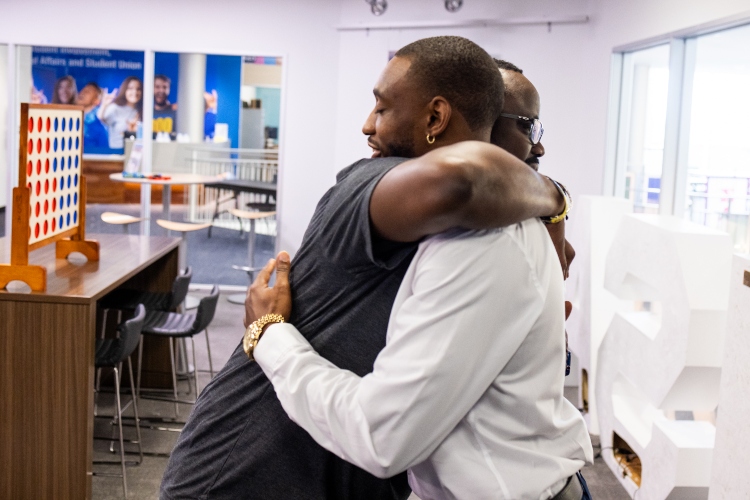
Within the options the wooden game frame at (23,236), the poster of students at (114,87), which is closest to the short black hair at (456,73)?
the wooden game frame at (23,236)

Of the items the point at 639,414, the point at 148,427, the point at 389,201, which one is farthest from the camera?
the point at 148,427

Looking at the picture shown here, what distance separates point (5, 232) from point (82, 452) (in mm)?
6405

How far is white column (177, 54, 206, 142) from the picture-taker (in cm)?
878

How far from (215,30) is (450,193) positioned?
26.7 ft

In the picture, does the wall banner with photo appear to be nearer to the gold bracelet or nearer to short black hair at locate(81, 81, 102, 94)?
short black hair at locate(81, 81, 102, 94)

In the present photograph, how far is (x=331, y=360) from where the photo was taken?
1206 millimetres

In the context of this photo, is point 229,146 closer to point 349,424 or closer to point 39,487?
point 39,487

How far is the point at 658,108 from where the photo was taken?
19.6 feet

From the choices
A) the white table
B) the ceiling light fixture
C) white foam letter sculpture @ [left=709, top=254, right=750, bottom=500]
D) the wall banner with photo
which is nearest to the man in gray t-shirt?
white foam letter sculpture @ [left=709, top=254, right=750, bottom=500]

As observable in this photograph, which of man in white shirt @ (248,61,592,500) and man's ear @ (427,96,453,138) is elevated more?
man's ear @ (427,96,453,138)

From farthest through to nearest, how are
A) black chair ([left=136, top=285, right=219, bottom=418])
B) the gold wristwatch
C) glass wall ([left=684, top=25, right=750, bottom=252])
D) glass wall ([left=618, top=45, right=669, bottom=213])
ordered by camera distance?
glass wall ([left=618, top=45, right=669, bottom=213]), glass wall ([left=684, top=25, right=750, bottom=252]), black chair ([left=136, top=285, right=219, bottom=418]), the gold wristwatch

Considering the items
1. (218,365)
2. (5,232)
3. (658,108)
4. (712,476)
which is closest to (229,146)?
(5,232)

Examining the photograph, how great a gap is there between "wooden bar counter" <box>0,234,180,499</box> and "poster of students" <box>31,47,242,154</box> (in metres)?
5.59

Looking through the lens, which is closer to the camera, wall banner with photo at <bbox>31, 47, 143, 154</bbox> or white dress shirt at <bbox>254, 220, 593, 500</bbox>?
white dress shirt at <bbox>254, 220, 593, 500</bbox>
